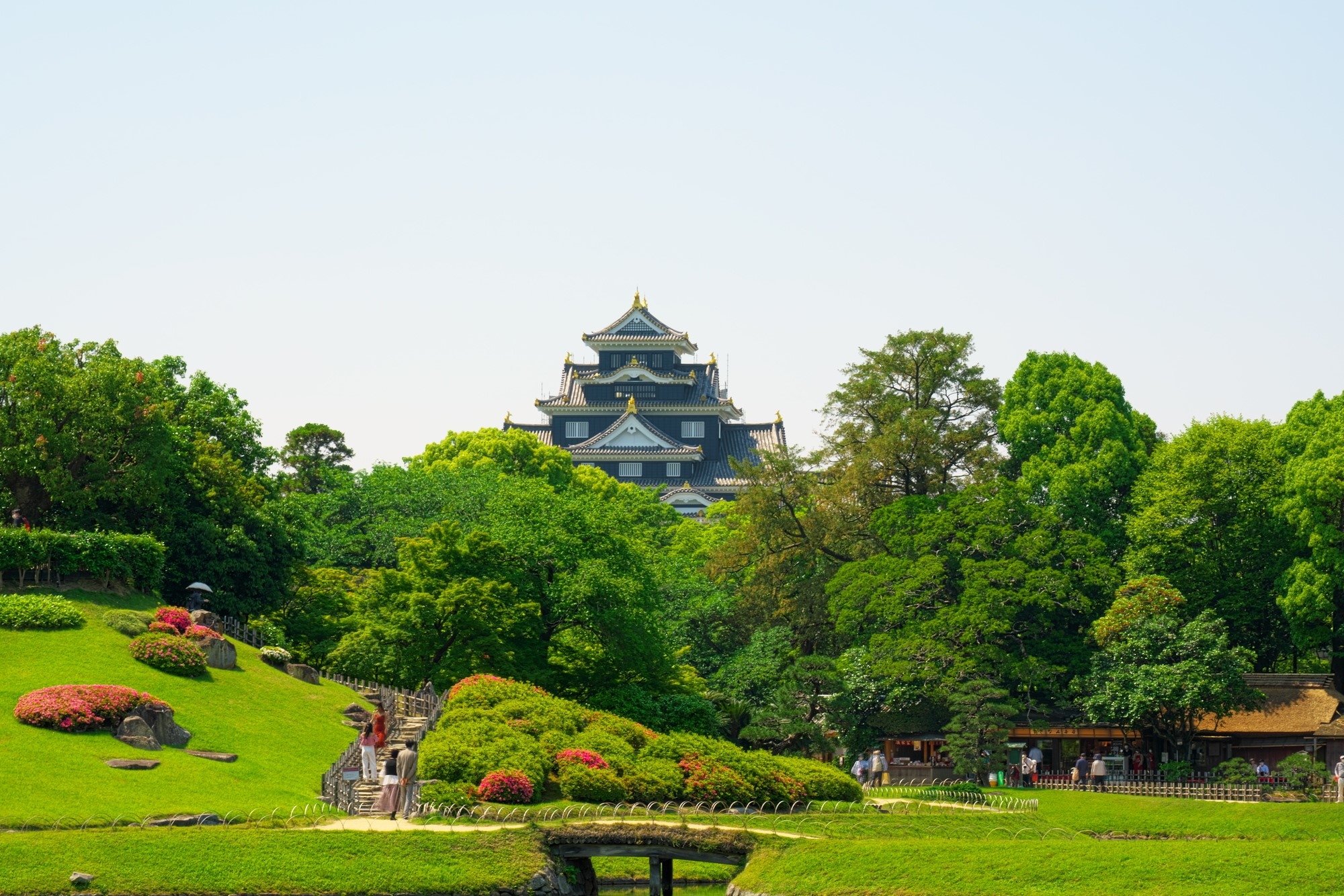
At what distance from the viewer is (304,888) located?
28672 millimetres

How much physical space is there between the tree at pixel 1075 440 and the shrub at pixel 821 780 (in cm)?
2279

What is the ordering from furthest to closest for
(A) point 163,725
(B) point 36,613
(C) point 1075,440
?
(C) point 1075,440
(B) point 36,613
(A) point 163,725

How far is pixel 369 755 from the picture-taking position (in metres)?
34.9

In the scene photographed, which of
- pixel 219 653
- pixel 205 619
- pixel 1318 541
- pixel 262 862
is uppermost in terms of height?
pixel 1318 541

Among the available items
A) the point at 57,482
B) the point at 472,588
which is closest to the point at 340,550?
the point at 57,482

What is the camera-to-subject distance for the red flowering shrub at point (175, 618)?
47594 mm

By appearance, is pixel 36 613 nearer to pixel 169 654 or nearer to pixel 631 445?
pixel 169 654

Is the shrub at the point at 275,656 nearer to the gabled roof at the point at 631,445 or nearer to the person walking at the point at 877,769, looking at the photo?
the person walking at the point at 877,769

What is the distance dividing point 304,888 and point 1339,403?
144 feet

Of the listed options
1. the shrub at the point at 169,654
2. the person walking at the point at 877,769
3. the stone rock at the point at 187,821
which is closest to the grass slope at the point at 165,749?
the shrub at the point at 169,654

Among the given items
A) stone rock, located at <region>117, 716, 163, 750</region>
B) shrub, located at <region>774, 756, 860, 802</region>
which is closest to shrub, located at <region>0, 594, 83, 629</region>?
stone rock, located at <region>117, 716, 163, 750</region>

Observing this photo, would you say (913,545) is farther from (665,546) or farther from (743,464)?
(665,546)

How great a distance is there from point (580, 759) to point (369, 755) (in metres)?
4.89

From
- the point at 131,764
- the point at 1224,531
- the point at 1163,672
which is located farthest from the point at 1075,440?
the point at 131,764
